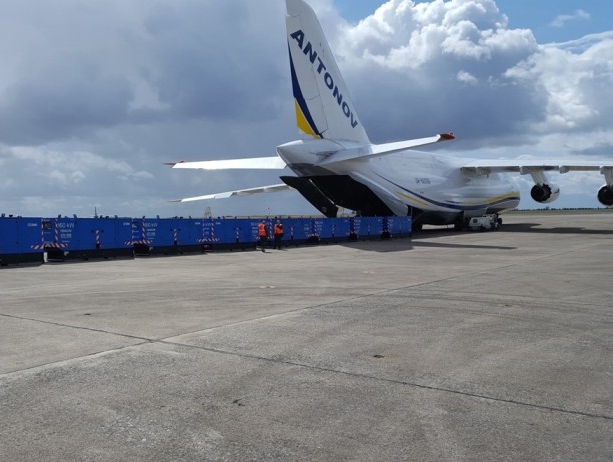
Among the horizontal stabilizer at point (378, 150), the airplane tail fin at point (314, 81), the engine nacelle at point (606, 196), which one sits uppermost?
the airplane tail fin at point (314, 81)

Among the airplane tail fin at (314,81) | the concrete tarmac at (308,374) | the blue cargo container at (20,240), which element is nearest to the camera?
the concrete tarmac at (308,374)

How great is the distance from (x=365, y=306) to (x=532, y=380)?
14.9 feet

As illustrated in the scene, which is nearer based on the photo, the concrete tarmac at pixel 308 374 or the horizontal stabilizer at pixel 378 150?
the concrete tarmac at pixel 308 374

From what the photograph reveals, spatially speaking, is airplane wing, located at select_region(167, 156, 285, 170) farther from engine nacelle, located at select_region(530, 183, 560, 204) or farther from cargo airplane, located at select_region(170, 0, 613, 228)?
engine nacelle, located at select_region(530, 183, 560, 204)

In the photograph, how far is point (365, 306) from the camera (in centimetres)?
1016

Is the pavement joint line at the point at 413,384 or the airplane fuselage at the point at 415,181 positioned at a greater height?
the airplane fuselage at the point at 415,181

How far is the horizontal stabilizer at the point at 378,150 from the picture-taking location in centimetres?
2248

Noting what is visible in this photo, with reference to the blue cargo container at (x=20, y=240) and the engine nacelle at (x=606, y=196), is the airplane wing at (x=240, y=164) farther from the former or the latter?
the engine nacelle at (x=606, y=196)

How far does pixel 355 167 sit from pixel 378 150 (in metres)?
4.62

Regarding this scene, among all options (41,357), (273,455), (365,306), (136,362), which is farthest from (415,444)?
(365,306)

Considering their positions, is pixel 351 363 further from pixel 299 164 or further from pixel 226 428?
pixel 299 164

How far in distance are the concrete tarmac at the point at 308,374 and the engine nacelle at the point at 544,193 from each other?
97.4 feet

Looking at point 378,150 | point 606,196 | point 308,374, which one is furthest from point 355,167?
point 308,374

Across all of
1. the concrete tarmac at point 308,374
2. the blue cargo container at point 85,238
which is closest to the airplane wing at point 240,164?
the blue cargo container at point 85,238
